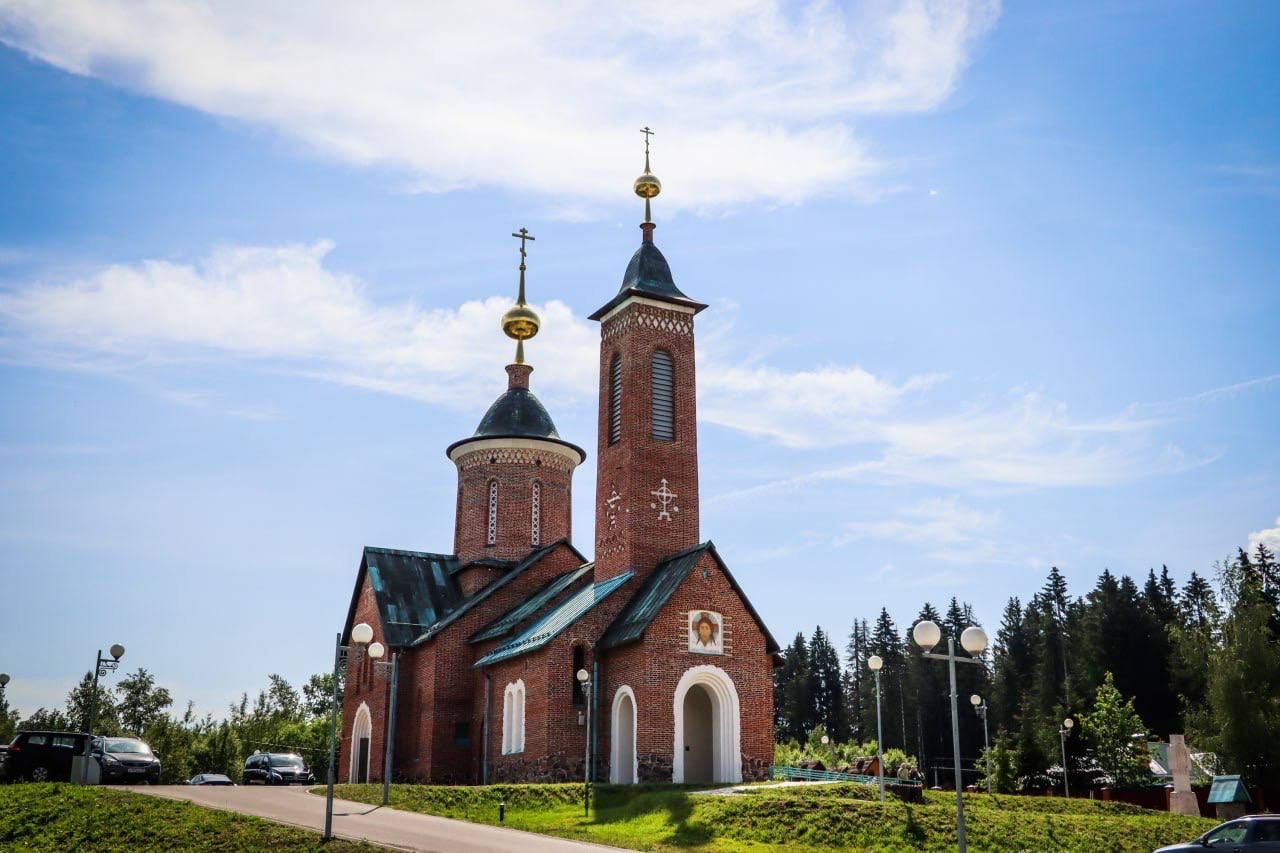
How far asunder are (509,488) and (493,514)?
111cm

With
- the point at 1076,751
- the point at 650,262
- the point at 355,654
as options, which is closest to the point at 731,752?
the point at 650,262

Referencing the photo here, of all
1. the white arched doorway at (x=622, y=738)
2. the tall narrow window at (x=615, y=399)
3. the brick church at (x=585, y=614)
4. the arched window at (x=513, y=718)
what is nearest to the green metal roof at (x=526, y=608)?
the brick church at (x=585, y=614)

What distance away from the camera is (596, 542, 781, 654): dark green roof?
95.7 feet

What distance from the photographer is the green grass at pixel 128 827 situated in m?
18.2

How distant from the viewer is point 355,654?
42188 millimetres

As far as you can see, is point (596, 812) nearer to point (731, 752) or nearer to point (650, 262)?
point (731, 752)

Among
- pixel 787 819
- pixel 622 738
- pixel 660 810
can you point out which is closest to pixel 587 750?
pixel 622 738

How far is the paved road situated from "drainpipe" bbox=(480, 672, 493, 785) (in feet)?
24.9

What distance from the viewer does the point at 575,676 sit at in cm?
3056

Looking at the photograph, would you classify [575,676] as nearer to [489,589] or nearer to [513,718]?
[513,718]

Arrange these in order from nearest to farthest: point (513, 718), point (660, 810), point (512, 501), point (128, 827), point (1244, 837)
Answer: point (1244, 837)
point (128, 827)
point (660, 810)
point (513, 718)
point (512, 501)

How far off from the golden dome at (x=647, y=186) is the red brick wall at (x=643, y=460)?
4.65 metres

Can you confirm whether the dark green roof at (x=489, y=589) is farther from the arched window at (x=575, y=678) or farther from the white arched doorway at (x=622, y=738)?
the white arched doorway at (x=622, y=738)

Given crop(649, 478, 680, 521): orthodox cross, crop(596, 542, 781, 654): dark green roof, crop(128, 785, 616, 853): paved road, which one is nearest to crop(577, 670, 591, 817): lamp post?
crop(596, 542, 781, 654): dark green roof
